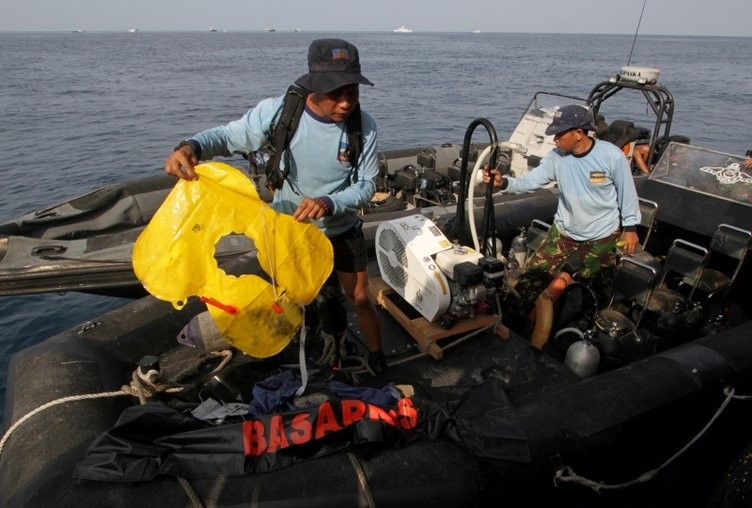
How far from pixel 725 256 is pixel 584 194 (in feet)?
5.23

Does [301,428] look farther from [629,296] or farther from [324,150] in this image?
[629,296]

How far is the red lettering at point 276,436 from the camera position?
6.52 feet

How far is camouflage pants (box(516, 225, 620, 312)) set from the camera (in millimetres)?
4008

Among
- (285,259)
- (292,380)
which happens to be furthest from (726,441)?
(285,259)

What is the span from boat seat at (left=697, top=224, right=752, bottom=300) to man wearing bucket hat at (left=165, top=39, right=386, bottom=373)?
3132 mm

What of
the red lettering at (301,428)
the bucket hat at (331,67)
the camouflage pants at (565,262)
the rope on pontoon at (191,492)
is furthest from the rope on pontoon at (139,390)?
the camouflage pants at (565,262)

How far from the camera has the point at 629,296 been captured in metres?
3.93

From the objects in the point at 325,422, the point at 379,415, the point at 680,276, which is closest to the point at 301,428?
the point at 325,422

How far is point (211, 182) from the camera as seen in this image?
8.18 ft

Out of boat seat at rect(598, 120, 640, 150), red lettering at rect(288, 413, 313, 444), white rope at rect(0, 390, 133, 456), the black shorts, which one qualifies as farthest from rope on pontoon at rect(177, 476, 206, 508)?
boat seat at rect(598, 120, 640, 150)

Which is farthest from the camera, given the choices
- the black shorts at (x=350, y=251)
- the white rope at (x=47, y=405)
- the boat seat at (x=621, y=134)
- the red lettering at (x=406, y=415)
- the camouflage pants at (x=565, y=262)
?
the boat seat at (x=621, y=134)

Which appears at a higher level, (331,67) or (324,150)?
(331,67)

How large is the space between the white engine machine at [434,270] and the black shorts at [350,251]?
44cm

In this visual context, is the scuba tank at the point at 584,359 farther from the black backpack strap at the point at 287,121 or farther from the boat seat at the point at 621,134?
the boat seat at the point at 621,134
